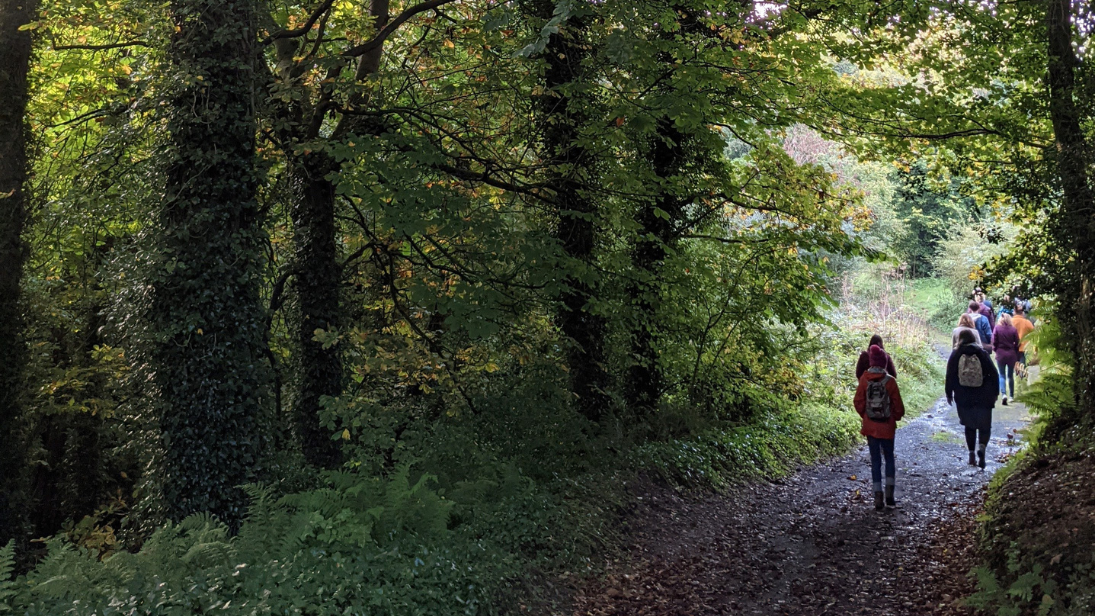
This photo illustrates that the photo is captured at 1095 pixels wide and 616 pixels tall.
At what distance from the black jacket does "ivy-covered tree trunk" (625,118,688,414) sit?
421 centimetres

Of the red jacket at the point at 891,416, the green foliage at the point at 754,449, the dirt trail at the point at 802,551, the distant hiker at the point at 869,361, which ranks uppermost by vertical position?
the distant hiker at the point at 869,361

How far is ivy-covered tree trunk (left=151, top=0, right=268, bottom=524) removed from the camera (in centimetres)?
708

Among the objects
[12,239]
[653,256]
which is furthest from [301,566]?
[653,256]

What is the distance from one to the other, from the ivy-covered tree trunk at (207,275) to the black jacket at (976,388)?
30.1ft

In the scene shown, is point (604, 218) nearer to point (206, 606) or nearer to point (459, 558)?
point (459, 558)

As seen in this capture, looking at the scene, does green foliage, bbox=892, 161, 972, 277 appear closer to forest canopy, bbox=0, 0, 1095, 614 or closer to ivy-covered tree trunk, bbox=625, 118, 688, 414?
forest canopy, bbox=0, 0, 1095, 614

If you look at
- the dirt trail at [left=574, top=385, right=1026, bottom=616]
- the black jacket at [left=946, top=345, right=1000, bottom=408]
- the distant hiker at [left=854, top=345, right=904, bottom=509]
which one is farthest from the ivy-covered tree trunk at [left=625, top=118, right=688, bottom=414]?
the black jacket at [left=946, top=345, right=1000, bottom=408]

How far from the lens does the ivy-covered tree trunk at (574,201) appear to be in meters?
9.67

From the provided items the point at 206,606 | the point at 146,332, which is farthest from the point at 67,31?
the point at 206,606

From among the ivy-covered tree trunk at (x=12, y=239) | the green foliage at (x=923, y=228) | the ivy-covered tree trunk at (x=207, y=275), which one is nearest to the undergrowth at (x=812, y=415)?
the ivy-covered tree trunk at (x=207, y=275)

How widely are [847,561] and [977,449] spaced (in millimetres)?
5360

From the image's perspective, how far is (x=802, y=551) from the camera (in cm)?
857

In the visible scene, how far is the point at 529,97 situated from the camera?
10.1 metres

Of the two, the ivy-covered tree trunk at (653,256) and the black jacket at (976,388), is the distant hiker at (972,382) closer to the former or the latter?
the black jacket at (976,388)
